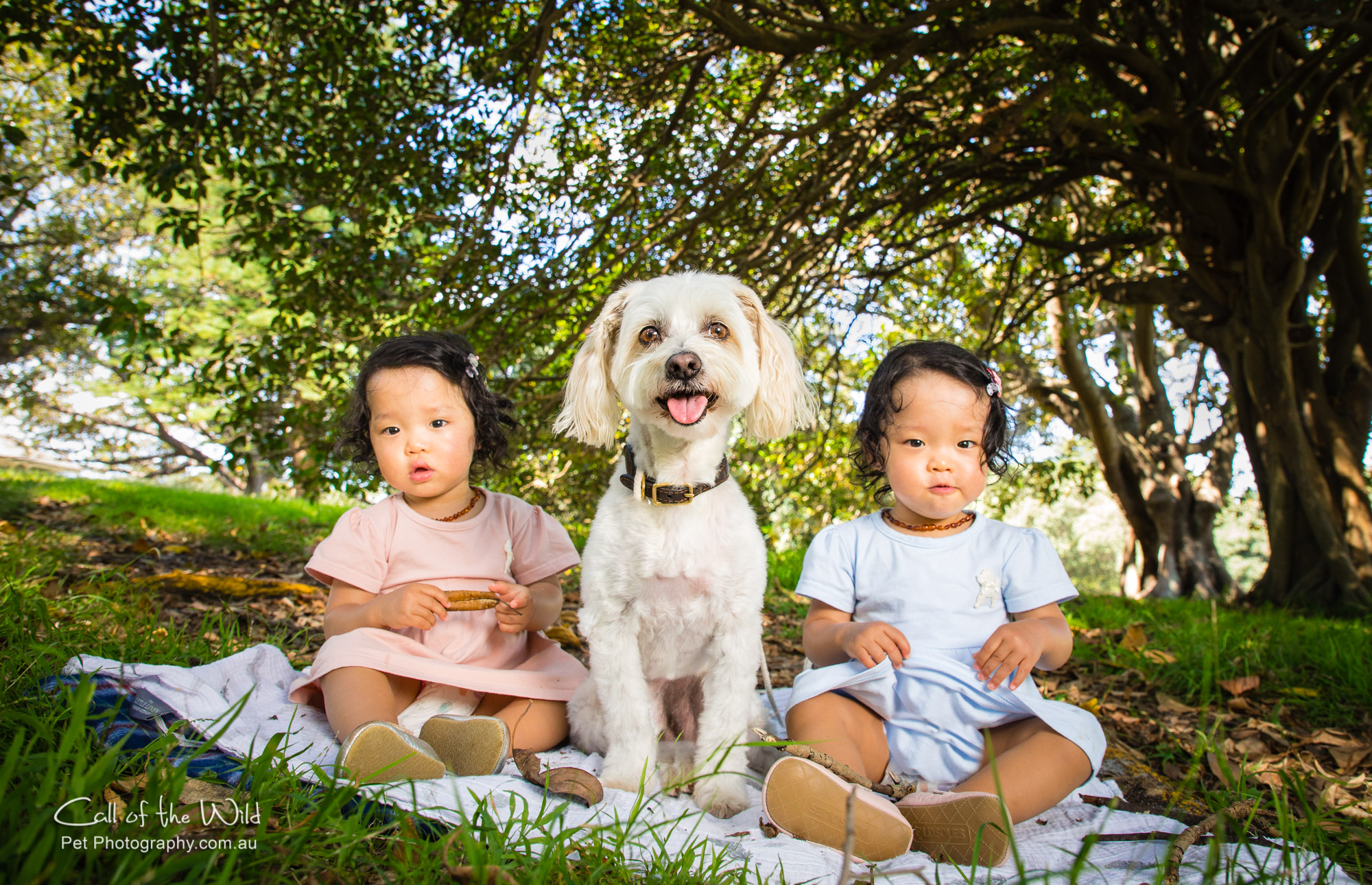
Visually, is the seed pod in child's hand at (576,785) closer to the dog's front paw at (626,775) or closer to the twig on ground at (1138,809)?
the dog's front paw at (626,775)

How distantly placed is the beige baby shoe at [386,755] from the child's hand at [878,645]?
1105mm

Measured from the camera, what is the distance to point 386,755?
6.08 feet

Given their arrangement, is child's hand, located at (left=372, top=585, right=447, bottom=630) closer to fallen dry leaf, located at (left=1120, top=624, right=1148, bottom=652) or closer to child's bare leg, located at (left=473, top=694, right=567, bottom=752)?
child's bare leg, located at (left=473, top=694, right=567, bottom=752)

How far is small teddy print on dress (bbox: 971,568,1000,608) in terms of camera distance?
2289 millimetres

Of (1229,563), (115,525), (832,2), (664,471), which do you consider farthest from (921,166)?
(1229,563)

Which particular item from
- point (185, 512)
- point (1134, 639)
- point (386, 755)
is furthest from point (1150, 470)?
point (185, 512)

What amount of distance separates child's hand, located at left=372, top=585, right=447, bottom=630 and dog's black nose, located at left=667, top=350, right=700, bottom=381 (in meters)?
0.98

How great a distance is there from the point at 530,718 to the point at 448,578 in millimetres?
523

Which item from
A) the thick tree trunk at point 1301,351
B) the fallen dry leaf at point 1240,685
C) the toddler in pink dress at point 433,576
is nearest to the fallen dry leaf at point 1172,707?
the fallen dry leaf at point 1240,685

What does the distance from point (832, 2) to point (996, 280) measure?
3918 mm

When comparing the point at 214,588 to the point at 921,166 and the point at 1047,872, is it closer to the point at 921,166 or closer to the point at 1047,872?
the point at 1047,872

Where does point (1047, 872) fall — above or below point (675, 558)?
below

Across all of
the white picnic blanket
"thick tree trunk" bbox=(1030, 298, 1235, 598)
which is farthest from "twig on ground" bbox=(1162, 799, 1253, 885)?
"thick tree trunk" bbox=(1030, 298, 1235, 598)

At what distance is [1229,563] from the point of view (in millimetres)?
33938
